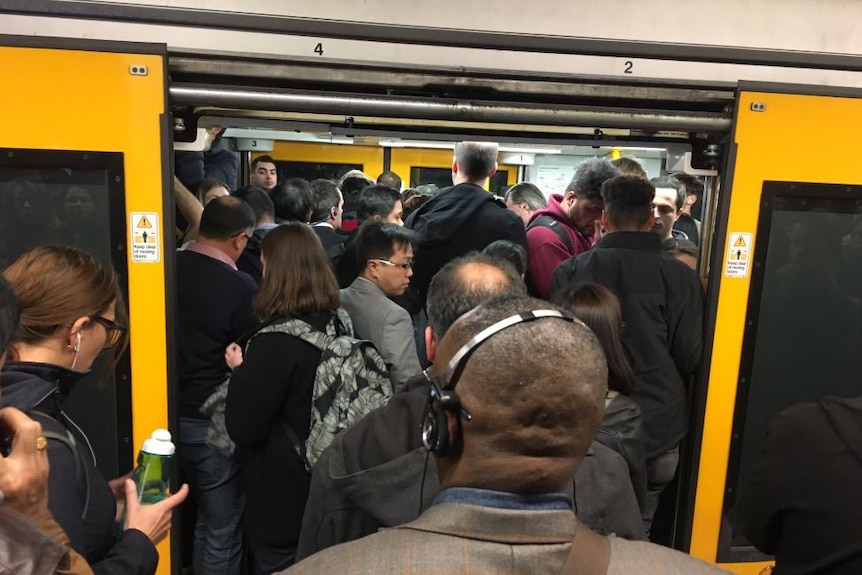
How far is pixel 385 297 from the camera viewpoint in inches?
109

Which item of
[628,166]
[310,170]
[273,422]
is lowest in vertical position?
[273,422]

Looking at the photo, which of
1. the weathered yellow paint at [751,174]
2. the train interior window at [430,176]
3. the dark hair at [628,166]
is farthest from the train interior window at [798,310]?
the train interior window at [430,176]

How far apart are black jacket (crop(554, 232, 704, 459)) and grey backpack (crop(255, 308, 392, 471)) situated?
1.03 metres

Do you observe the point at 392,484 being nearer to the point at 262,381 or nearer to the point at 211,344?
the point at 262,381

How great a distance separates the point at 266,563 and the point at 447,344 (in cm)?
190

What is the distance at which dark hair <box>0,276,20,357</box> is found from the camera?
102 centimetres

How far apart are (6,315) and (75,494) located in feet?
1.76

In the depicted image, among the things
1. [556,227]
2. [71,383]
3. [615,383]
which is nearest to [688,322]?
[615,383]

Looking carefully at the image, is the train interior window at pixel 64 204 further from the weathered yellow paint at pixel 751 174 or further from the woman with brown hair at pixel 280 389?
the weathered yellow paint at pixel 751 174

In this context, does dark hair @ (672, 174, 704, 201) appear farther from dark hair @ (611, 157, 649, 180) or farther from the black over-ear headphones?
the black over-ear headphones

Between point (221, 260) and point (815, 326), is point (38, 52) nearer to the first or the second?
point (221, 260)

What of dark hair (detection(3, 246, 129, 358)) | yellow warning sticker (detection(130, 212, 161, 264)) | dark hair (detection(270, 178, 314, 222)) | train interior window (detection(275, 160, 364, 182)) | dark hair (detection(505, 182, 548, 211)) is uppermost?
train interior window (detection(275, 160, 364, 182))

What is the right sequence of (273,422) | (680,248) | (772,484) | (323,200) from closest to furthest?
(772,484)
(273,422)
(680,248)
(323,200)

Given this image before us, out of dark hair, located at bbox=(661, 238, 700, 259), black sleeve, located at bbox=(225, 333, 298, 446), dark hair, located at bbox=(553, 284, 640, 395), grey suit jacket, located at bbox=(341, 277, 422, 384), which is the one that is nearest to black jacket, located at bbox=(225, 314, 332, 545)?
black sleeve, located at bbox=(225, 333, 298, 446)
